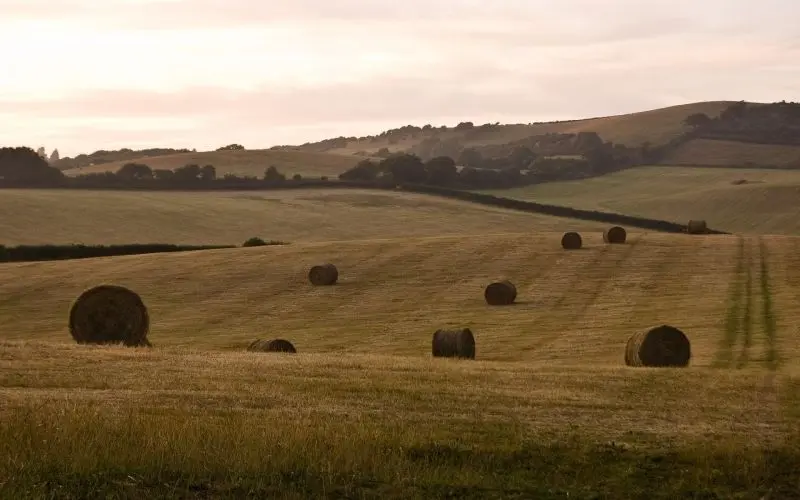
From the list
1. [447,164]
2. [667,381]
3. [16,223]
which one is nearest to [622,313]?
[667,381]

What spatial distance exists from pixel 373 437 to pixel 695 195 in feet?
308

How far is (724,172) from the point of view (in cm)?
12431

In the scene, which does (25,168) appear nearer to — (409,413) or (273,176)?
(273,176)

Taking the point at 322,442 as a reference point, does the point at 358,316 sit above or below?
below

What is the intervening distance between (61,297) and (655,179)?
85.0 m

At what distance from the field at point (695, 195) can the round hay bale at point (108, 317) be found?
207ft

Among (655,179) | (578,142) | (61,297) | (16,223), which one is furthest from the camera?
(578,142)

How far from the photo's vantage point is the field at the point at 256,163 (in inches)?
Answer: 4817

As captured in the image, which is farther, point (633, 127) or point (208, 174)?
point (633, 127)

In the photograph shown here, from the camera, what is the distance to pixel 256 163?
420 ft

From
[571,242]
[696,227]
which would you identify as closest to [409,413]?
[571,242]

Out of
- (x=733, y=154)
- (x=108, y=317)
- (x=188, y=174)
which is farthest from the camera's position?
(x=733, y=154)

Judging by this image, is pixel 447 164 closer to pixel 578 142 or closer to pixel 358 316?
pixel 578 142

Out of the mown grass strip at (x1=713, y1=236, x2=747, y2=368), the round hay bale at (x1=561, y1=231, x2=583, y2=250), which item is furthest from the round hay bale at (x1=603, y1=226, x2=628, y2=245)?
the mown grass strip at (x1=713, y1=236, x2=747, y2=368)
